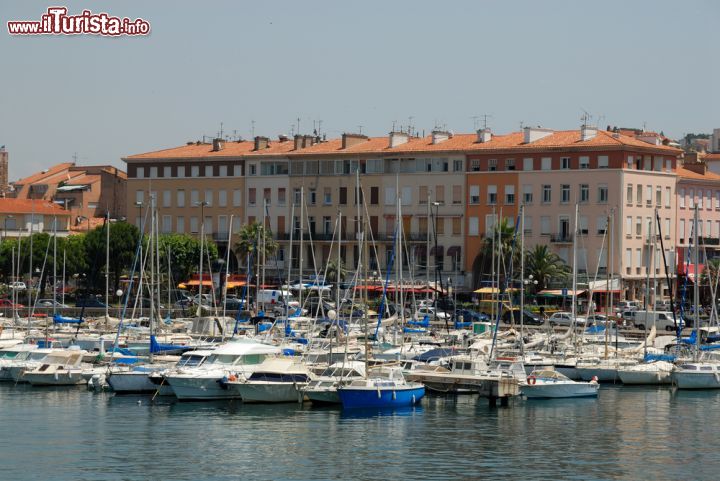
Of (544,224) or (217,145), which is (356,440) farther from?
(217,145)

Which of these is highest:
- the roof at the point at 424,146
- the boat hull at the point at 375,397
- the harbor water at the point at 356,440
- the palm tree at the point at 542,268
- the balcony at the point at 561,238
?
the roof at the point at 424,146

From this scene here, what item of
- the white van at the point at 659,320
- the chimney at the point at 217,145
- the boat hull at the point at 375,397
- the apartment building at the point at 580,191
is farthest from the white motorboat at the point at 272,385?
the chimney at the point at 217,145

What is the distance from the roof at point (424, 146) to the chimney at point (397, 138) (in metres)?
0.38

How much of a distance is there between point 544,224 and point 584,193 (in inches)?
135

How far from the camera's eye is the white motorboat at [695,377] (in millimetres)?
62812

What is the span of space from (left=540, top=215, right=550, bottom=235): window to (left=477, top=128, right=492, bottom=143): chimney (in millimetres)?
7449

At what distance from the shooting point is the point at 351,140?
112 metres

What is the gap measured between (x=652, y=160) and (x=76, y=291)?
130ft

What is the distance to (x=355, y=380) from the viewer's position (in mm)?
54281

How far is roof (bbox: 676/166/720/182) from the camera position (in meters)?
108

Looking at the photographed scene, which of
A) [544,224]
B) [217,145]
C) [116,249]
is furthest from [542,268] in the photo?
[217,145]

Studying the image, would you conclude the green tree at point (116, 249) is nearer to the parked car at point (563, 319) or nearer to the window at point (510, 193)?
the window at point (510, 193)

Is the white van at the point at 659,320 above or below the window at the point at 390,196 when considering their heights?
below

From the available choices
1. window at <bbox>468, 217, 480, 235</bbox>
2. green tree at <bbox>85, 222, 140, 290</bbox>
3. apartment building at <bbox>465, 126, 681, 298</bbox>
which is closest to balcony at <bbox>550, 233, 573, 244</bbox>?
apartment building at <bbox>465, 126, 681, 298</bbox>
